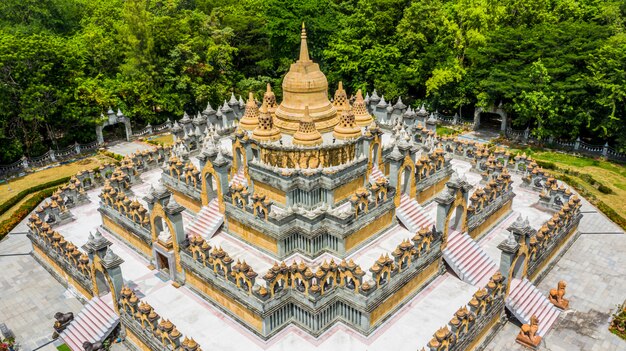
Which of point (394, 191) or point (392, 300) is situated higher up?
point (394, 191)

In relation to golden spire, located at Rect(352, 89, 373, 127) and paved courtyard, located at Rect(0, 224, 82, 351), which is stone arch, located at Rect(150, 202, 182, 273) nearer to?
paved courtyard, located at Rect(0, 224, 82, 351)

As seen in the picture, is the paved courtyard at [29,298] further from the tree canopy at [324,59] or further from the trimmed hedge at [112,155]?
the trimmed hedge at [112,155]

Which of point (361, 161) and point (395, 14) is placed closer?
point (361, 161)

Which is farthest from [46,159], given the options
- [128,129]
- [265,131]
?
[265,131]

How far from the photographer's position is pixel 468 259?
2541cm

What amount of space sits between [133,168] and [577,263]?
30.7 meters

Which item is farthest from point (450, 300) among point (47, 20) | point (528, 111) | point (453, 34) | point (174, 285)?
→ point (47, 20)

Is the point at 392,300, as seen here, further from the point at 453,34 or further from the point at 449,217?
the point at 453,34

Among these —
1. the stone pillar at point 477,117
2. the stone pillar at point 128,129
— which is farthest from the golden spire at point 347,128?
the stone pillar at point 128,129

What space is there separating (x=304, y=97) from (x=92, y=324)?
17.8 meters

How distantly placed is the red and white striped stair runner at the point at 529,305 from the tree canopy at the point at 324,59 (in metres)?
24.0

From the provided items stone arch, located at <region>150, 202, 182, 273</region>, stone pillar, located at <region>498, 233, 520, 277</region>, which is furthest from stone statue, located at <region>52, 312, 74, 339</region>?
stone pillar, located at <region>498, 233, 520, 277</region>

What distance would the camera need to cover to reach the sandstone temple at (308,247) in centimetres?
2083

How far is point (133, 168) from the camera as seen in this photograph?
117 ft
